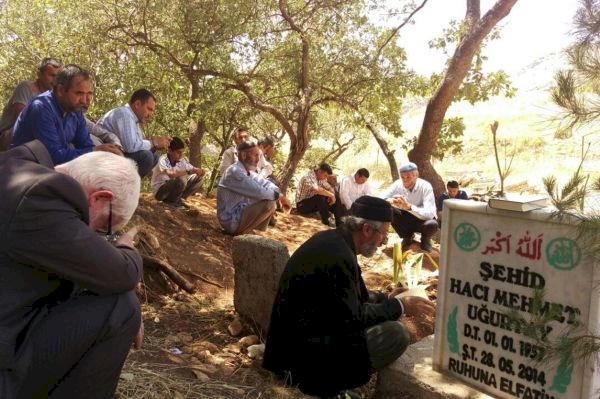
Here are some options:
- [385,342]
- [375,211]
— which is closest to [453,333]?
[385,342]

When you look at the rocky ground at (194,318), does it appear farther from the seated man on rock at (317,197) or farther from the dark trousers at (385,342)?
the seated man on rock at (317,197)

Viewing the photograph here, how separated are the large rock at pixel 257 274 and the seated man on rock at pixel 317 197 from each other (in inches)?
186

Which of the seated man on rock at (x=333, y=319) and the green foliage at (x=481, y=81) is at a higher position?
the green foliage at (x=481, y=81)

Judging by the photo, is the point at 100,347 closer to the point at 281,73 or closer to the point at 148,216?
the point at 148,216

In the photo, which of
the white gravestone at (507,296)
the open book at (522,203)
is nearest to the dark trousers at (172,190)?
the white gravestone at (507,296)

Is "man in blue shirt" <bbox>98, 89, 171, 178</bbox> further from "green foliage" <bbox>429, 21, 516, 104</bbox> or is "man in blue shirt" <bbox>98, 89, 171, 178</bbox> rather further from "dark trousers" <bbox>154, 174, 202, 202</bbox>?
"green foliage" <bbox>429, 21, 516, 104</bbox>

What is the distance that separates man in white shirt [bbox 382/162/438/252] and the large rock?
3466 mm

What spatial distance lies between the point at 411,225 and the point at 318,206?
1.98 metres

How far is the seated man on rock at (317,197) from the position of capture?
8.83m

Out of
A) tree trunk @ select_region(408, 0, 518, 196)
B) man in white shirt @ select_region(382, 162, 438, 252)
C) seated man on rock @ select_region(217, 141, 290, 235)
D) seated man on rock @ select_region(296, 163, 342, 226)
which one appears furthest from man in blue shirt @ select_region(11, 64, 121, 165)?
tree trunk @ select_region(408, 0, 518, 196)

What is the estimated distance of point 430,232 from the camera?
7273 millimetres

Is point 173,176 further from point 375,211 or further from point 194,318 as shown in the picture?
point 375,211

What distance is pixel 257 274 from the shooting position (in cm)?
399

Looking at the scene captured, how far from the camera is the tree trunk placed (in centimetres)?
789
